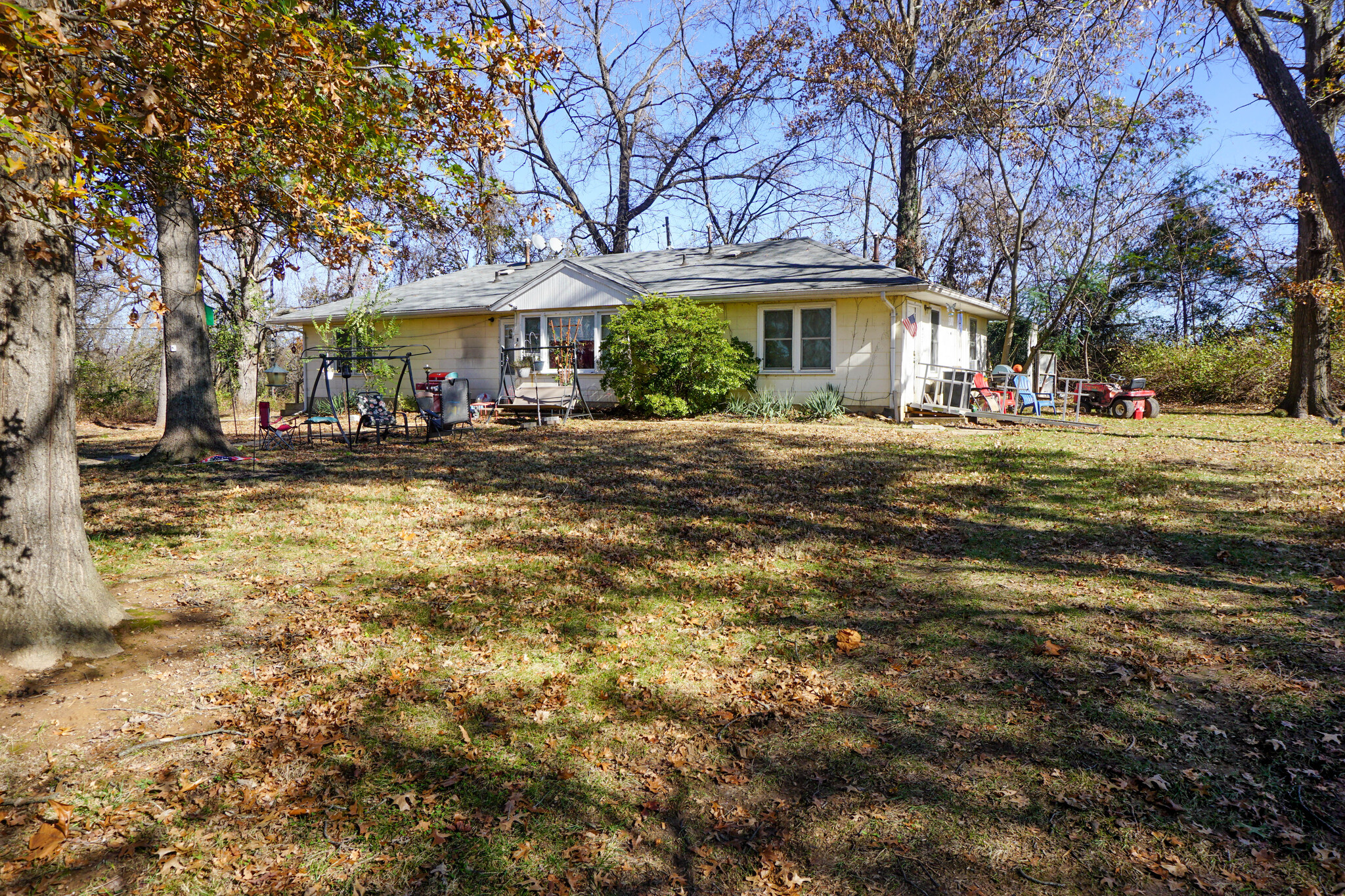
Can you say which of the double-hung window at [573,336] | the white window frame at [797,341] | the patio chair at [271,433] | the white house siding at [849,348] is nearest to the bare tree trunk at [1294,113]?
the white house siding at [849,348]

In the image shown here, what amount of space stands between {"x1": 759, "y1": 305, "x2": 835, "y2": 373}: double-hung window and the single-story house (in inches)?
0.9

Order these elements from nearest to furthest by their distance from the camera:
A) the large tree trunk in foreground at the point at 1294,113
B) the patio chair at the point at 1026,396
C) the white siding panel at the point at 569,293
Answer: the large tree trunk in foreground at the point at 1294,113, the patio chair at the point at 1026,396, the white siding panel at the point at 569,293

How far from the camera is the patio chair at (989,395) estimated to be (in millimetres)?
17172

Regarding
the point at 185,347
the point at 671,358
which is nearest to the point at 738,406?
the point at 671,358

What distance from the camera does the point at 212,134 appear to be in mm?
6211

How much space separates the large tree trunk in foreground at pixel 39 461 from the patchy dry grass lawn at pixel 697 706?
307 mm

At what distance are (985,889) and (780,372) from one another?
50.3 ft

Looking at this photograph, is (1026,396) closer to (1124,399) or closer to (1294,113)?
(1124,399)

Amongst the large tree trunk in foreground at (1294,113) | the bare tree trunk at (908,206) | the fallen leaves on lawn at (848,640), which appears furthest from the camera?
the bare tree trunk at (908,206)

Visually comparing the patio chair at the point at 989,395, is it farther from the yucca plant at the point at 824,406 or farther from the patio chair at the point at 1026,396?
the yucca plant at the point at 824,406

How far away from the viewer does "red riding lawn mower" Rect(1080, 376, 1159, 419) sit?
61.5ft

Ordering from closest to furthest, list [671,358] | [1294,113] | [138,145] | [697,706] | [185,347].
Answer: [697,706]
[138,145]
[1294,113]
[185,347]
[671,358]

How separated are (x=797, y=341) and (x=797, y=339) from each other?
0.05m

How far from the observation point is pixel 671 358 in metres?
16.2
